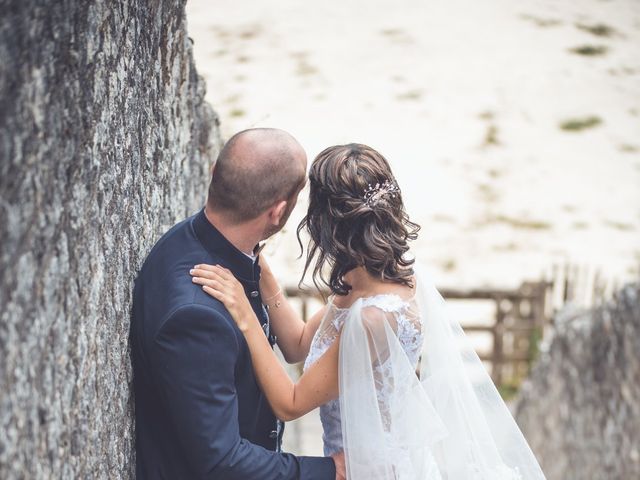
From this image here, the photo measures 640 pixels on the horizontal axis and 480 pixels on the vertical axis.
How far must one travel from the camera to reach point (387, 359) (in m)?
2.90

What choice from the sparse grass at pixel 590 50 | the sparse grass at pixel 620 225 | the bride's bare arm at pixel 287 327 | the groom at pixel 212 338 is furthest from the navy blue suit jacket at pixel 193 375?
the sparse grass at pixel 590 50

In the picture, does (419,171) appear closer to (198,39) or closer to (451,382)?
(198,39)

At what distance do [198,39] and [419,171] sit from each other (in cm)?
872

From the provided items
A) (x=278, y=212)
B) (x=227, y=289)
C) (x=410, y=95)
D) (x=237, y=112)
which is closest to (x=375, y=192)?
(x=278, y=212)

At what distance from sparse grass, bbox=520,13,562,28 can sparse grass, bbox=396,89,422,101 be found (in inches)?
225

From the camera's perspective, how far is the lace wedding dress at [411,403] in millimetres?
2857

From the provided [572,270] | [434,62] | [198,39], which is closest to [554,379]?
[572,270]

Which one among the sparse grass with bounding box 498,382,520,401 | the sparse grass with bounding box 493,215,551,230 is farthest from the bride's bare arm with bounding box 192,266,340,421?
the sparse grass with bounding box 493,215,551,230

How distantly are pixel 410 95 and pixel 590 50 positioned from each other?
18.5ft

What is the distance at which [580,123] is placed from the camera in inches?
696

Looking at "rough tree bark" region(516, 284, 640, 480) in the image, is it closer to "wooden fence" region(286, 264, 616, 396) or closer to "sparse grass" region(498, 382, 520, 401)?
"wooden fence" region(286, 264, 616, 396)

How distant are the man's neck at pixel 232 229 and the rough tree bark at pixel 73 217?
248 mm

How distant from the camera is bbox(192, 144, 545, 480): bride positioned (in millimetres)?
2742

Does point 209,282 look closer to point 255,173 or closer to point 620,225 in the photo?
point 255,173
